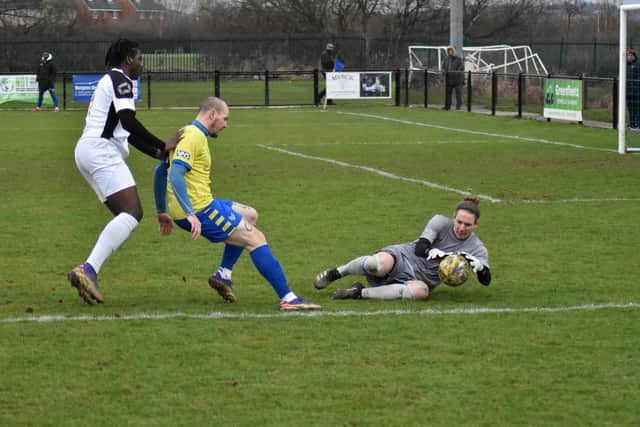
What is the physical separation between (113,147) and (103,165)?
18 centimetres

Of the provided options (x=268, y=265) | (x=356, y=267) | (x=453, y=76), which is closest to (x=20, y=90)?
(x=453, y=76)

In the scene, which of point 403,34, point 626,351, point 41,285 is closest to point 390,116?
point 41,285

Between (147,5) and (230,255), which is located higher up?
(147,5)

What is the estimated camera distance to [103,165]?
9.19 m

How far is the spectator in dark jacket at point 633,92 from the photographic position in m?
24.8

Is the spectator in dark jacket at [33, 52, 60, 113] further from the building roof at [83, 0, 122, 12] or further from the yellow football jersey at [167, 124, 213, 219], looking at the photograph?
the building roof at [83, 0, 122, 12]

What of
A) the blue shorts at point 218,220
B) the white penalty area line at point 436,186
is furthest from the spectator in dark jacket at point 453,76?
the blue shorts at point 218,220

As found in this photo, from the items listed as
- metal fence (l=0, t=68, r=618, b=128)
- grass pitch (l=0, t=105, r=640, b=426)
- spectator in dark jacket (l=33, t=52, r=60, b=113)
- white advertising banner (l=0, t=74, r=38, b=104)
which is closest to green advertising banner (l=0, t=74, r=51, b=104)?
white advertising banner (l=0, t=74, r=38, b=104)

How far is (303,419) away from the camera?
6.21 meters

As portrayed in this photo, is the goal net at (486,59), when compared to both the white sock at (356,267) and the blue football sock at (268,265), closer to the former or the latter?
the white sock at (356,267)

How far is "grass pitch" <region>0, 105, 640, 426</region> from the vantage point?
21.3ft

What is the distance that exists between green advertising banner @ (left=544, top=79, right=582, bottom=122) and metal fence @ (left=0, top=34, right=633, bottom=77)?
19812 mm

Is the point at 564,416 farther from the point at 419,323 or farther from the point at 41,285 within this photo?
the point at 41,285

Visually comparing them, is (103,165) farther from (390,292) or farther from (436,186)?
→ (436,186)
